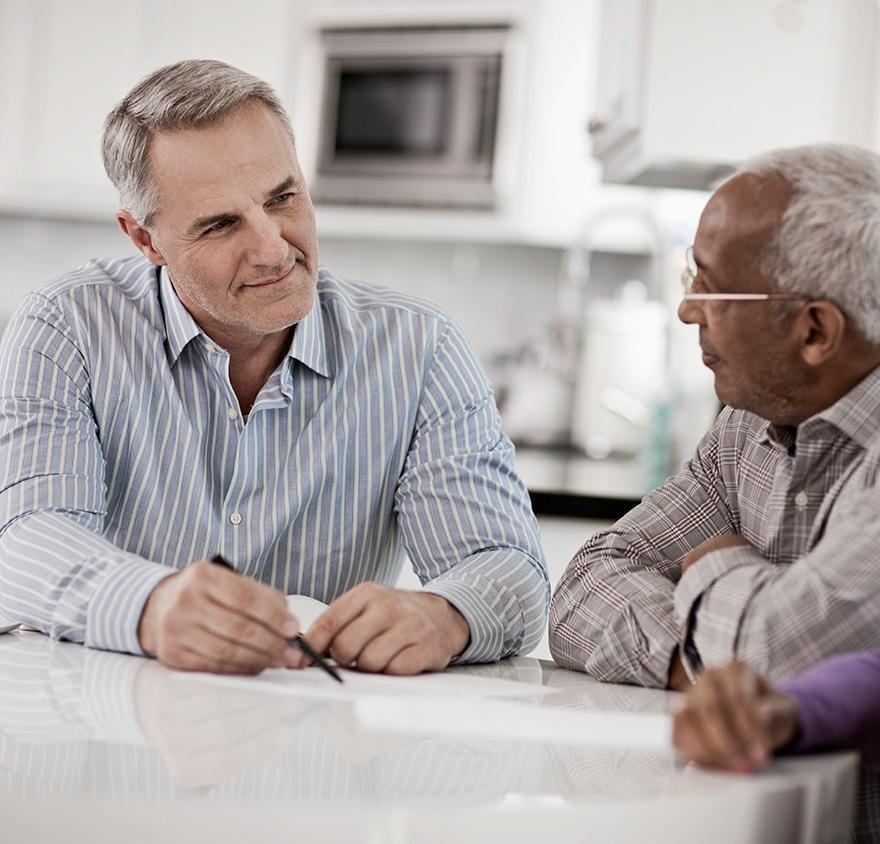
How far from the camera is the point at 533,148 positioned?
3.75m

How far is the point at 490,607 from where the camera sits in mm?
1321

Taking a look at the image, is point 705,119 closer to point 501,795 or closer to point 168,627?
point 168,627

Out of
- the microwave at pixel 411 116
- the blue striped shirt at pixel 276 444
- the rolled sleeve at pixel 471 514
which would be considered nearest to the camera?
the rolled sleeve at pixel 471 514

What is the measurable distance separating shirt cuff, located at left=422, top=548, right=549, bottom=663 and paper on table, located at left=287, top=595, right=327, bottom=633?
124 mm

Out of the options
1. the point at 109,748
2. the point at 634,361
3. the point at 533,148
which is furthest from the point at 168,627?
the point at 533,148

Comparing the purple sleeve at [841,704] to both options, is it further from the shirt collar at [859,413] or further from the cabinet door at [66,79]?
the cabinet door at [66,79]

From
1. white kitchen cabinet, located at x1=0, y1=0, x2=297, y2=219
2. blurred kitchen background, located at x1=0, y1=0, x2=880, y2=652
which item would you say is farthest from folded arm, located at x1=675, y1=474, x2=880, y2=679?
white kitchen cabinet, located at x1=0, y1=0, x2=297, y2=219

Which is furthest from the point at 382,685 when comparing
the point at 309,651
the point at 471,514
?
the point at 471,514

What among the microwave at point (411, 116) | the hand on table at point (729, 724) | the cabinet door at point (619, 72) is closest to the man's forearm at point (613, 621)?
the hand on table at point (729, 724)

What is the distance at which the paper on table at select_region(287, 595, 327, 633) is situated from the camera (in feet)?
4.27

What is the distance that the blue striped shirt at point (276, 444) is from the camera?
4.76 feet

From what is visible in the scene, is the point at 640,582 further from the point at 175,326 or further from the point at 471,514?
the point at 175,326

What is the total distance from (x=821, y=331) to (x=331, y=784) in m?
0.63

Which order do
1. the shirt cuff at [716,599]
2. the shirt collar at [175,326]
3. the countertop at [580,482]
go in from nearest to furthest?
1. the shirt cuff at [716,599]
2. the shirt collar at [175,326]
3. the countertop at [580,482]
